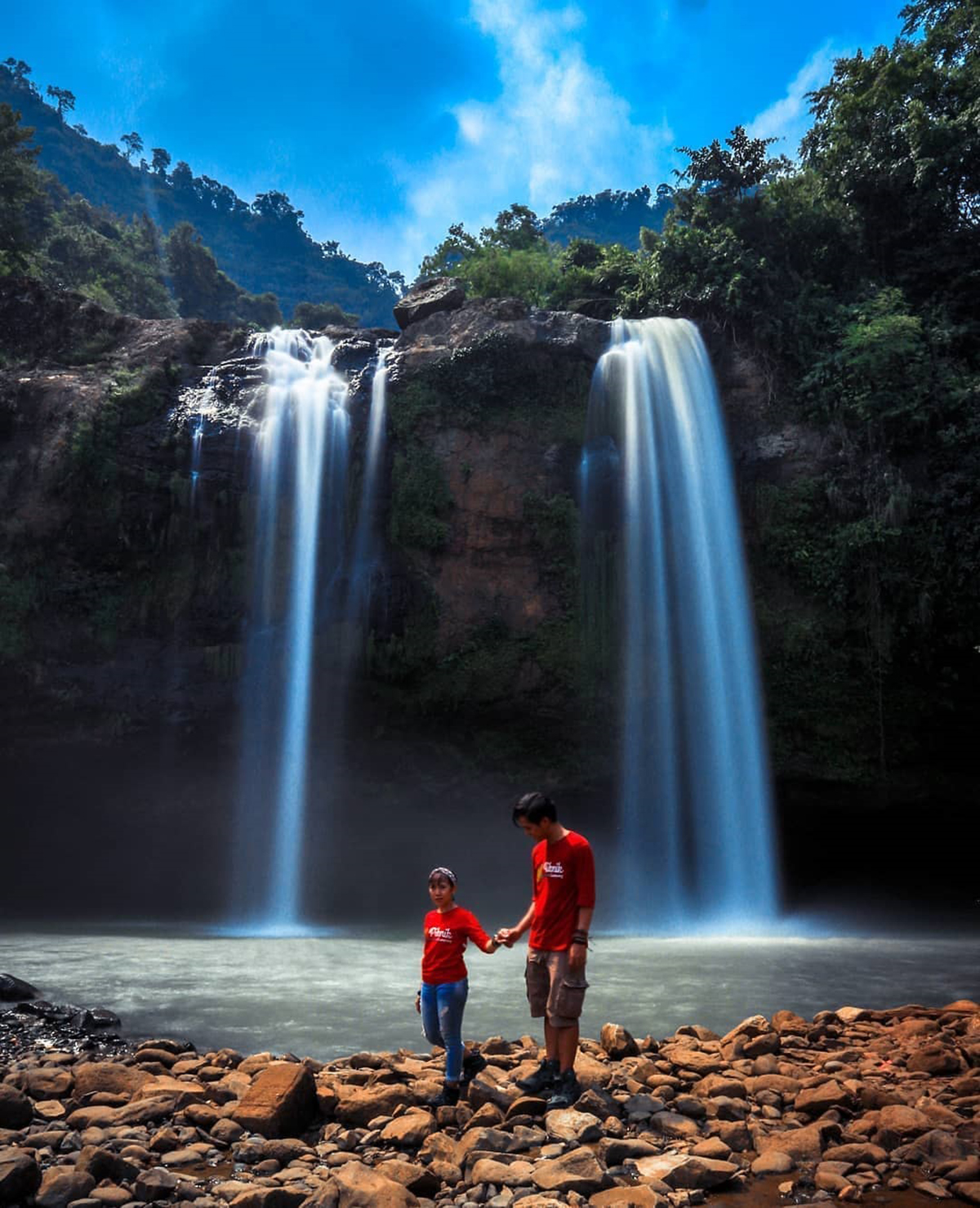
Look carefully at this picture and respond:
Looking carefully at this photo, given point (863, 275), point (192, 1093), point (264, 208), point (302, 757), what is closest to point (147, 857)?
point (302, 757)

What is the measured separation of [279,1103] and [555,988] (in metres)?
1.44

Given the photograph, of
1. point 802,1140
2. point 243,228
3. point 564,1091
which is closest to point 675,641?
point 564,1091

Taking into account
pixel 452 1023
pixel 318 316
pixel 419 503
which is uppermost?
pixel 318 316

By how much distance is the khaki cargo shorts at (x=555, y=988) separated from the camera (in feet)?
15.0

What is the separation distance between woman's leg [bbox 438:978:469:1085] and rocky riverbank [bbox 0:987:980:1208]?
0.56ft

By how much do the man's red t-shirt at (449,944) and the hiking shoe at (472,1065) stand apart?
53 centimetres

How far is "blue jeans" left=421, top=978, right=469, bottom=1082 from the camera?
4730mm

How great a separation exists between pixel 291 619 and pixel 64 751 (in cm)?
556

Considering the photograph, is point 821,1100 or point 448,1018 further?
point 448,1018

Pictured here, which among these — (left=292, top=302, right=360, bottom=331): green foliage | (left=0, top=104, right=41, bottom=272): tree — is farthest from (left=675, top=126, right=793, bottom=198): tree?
(left=292, top=302, right=360, bottom=331): green foliage

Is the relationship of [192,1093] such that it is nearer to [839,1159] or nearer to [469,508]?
[839,1159]

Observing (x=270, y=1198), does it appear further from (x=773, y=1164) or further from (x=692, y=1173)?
(x=773, y=1164)

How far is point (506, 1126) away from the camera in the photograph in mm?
4270

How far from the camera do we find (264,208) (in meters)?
93.4
